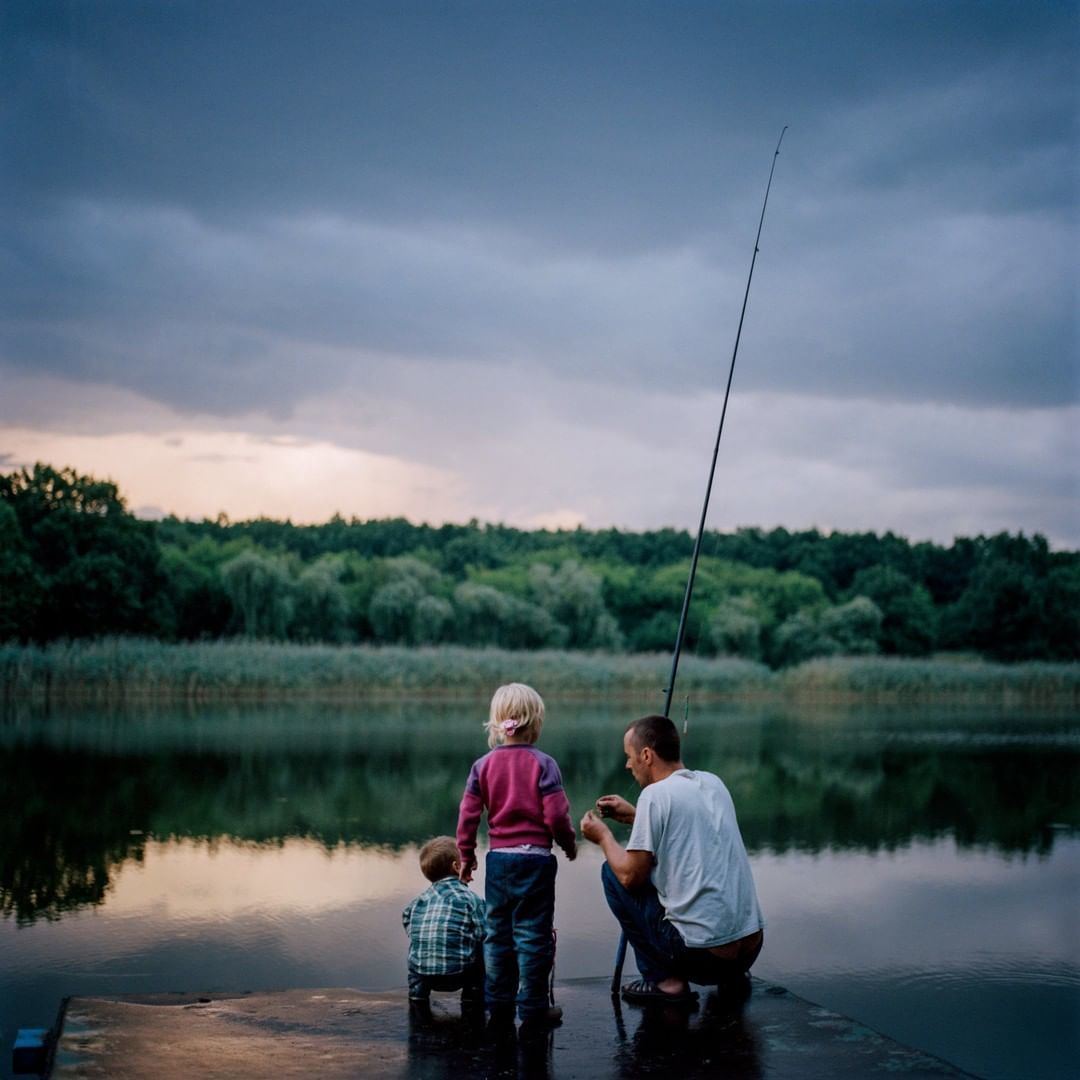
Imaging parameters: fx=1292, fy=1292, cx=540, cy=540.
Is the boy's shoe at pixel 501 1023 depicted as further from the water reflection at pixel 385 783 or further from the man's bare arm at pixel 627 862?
the water reflection at pixel 385 783

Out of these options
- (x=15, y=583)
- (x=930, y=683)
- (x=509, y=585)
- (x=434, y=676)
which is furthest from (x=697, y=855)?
(x=509, y=585)

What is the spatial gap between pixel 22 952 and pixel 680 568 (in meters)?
38.9

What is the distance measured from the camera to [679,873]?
3.31 m

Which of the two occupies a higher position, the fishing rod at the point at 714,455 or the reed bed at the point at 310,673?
the fishing rod at the point at 714,455

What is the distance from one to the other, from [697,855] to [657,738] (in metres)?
0.31

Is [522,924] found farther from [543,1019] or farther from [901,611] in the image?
[901,611]

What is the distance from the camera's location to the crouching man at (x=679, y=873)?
328cm

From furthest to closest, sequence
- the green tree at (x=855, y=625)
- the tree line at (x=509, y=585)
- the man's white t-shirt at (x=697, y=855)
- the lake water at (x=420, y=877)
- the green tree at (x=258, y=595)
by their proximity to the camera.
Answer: the green tree at (x=855, y=625) → the green tree at (x=258, y=595) → the tree line at (x=509, y=585) → the lake water at (x=420, y=877) → the man's white t-shirt at (x=697, y=855)

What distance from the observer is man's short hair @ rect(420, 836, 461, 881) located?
3.57 meters

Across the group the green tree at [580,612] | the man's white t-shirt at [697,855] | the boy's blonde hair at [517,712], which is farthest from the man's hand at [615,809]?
the green tree at [580,612]

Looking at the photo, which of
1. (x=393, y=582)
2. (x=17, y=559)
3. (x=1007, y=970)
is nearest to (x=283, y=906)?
(x=1007, y=970)

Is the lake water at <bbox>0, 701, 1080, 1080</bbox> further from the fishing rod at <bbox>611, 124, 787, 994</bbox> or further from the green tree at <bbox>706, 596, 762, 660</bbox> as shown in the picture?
the green tree at <bbox>706, 596, 762, 660</bbox>

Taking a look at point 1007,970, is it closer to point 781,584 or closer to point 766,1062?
point 766,1062

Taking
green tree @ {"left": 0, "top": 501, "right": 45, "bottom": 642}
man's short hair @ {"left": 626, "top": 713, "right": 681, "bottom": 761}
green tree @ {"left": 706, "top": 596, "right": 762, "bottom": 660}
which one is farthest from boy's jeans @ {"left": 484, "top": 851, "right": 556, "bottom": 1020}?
green tree @ {"left": 706, "top": 596, "right": 762, "bottom": 660}
